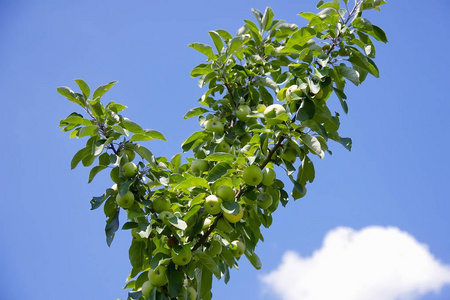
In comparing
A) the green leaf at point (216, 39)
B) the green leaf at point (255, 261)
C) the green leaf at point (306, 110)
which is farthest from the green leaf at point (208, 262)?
the green leaf at point (216, 39)

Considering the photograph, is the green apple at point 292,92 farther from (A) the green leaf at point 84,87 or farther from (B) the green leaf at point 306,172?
(A) the green leaf at point 84,87

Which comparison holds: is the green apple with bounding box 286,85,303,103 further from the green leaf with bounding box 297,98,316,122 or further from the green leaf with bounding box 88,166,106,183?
the green leaf with bounding box 88,166,106,183

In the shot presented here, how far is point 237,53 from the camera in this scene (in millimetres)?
3527

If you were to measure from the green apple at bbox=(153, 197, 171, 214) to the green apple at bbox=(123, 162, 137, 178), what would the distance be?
0.76 ft

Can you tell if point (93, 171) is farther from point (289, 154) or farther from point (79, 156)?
point (289, 154)

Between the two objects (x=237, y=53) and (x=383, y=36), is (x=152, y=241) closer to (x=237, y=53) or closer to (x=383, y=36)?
(x=237, y=53)

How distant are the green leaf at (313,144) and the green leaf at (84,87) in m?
1.48

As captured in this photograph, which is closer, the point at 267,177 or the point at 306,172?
the point at 267,177

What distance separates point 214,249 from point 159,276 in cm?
40

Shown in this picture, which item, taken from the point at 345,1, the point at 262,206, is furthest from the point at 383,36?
the point at 262,206

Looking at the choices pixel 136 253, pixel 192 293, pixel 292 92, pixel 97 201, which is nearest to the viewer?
pixel 292 92

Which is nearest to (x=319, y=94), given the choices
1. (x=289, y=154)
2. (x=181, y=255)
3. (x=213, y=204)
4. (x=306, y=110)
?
(x=306, y=110)

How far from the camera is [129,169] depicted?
3.03 m

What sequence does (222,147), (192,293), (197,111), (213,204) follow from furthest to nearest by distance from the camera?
(197,111)
(222,147)
(192,293)
(213,204)
